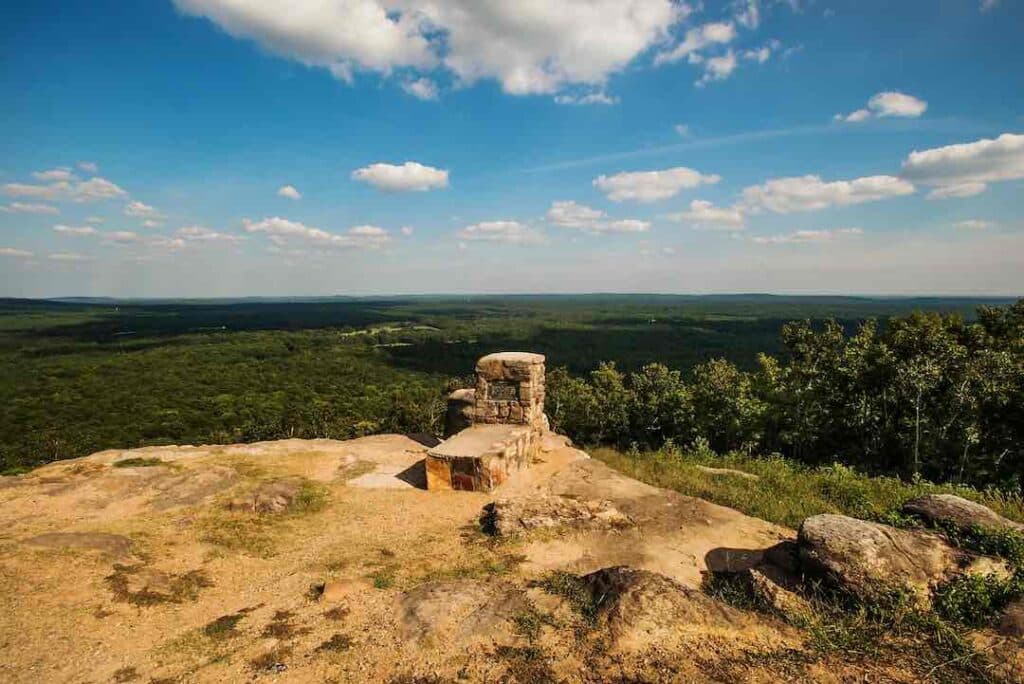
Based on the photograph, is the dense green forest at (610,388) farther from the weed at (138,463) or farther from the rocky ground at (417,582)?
the rocky ground at (417,582)

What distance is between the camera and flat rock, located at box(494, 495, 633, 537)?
268 inches

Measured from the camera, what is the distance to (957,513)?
5508 mm

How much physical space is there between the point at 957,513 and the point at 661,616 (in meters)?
4.03

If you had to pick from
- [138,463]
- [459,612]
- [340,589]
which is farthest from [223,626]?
[138,463]

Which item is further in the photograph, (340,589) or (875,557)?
(340,589)

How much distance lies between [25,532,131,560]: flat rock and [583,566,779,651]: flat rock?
5725mm

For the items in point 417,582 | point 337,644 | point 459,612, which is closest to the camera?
point 337,644

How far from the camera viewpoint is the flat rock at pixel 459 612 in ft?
13.9

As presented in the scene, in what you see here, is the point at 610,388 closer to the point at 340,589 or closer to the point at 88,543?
the point at 340,589

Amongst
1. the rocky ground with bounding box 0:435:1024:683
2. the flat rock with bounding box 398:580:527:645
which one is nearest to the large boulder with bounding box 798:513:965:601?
the rocky ground with bounding box 0:435:1024:683

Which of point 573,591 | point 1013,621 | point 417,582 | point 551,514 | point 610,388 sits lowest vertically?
point 610,388

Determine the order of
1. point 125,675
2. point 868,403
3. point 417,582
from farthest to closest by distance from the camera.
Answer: point 868,403 < point 417,582 < point 125,675

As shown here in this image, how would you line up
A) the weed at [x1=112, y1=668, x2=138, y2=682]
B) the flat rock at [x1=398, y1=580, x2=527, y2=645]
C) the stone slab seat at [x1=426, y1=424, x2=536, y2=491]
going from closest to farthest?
the weed at [x1=112, y1=668, x2=138, y2=682]
the flat rock at [x1=398, y1=580, x2=527, y2=645]
the stone slab seat at [x1=426, y1=424, x2=536, y2=491]

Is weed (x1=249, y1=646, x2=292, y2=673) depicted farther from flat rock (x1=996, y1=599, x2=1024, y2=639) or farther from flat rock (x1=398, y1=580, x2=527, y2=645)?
flat rock (x1=996, y1=599, x2=1024, y2=639)
